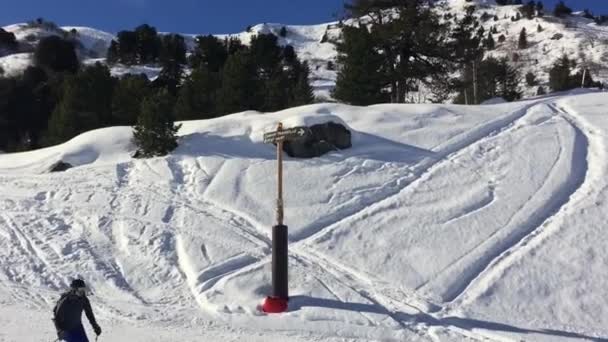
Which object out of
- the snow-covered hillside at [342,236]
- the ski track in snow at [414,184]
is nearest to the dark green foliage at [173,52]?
the snow-covered hillside at [342,236]

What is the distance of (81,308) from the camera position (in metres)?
6.63

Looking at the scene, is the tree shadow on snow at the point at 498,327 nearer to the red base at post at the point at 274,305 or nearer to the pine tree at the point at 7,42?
the red base at post at the point at 274,305

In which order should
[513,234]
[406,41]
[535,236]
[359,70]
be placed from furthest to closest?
[406,41] → [359,70] → [513,234] → [535,236]

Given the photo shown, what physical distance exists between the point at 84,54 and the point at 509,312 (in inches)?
2824

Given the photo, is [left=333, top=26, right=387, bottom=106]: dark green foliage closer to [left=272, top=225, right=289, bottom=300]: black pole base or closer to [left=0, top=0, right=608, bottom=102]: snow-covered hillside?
[left=272, top=225, right=289, bottom=300]: black pole base

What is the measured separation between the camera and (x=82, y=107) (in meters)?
27.6

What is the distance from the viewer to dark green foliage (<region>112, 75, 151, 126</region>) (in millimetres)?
25188

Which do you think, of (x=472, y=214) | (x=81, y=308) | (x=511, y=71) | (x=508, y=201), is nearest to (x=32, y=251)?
(x=81, y=308)

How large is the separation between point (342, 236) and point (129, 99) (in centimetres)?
1722

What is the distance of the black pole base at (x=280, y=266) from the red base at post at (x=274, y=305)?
90 millimetres

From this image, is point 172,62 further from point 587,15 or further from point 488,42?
point 587,15

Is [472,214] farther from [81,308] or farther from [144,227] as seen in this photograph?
[81,308]

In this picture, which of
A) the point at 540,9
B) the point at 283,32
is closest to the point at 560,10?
the point at 540,9

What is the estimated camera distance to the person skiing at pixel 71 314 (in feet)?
21.3
